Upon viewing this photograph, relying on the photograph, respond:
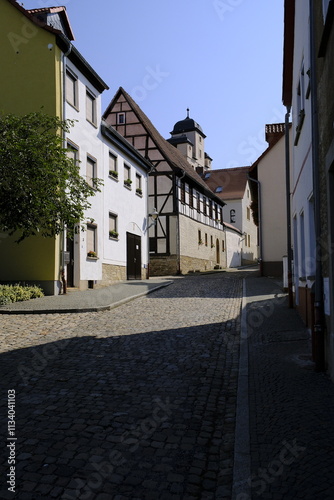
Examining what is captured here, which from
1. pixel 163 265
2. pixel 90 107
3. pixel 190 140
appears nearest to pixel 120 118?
pixel 163 265

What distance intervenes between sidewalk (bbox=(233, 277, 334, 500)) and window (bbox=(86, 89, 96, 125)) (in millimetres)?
13962

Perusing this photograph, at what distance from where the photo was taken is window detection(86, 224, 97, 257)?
61.0 ft

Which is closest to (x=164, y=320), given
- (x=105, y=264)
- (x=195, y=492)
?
(x=195, y=492)

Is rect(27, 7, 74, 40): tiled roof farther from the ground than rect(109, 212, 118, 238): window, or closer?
farther from the ground

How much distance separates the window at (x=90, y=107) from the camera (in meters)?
19.2

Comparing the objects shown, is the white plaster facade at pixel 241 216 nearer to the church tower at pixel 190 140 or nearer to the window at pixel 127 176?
the church tower at pixel 190 140

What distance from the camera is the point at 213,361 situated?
685 centimetres

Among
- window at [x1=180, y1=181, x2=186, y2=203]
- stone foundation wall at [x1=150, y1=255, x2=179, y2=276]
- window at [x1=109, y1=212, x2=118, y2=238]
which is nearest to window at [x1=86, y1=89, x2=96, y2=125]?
window at [x1=109, y1=212, x2=118, y2=238]

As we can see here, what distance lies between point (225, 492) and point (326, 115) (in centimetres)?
431

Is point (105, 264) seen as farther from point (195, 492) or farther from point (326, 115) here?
point (195, 492)

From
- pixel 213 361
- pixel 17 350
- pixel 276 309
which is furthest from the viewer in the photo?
pixel 276 309

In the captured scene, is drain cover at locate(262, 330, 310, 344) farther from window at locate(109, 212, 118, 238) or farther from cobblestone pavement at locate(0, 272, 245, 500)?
window at locate(109, 212, 118, 238)

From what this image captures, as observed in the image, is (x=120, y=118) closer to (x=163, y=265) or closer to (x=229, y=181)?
(x=163, y=265)

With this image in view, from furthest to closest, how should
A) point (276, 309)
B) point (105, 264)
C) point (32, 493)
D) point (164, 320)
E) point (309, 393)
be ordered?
point (105, 264) → point (276, 309) → point (164, 320) → point (309, 393) → point (32, 493)
